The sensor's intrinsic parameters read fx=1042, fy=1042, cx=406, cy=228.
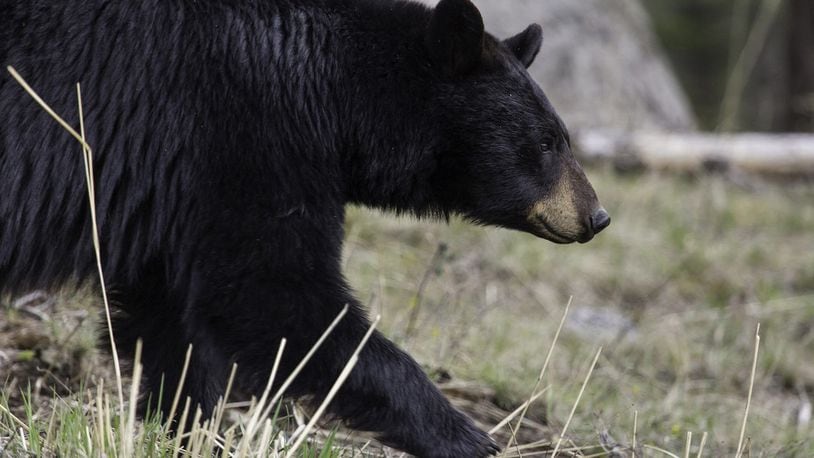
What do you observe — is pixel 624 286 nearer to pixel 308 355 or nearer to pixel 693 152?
pixel 693 152

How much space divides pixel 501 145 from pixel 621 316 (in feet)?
10.0

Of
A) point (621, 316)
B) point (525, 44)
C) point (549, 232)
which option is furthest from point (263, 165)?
point (621, 316)

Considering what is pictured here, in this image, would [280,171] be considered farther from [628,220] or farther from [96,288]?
[628,220]

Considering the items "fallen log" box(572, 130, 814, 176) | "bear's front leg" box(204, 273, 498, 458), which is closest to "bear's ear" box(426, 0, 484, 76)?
"bear's front leg" box(204, 273, 498, 458)

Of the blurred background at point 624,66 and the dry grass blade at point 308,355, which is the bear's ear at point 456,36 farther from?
the blurred background at point 624,66

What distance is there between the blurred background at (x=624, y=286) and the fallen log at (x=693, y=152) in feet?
0.06

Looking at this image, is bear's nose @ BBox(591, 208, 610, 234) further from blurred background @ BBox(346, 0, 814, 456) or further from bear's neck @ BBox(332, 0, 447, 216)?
blurred background @ BBox(346, 0, 814, 456)

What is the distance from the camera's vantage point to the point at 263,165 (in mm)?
2590

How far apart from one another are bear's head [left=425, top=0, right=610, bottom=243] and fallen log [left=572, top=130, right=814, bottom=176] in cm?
492

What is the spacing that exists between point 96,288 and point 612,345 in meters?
2.92

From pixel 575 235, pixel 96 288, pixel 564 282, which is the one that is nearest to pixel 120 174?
pixel 96 288

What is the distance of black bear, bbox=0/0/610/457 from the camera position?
2529 mm

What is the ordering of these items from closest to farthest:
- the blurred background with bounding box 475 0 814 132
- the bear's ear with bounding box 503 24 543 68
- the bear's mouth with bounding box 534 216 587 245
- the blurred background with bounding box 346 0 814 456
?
the bear's mouth with bounding box 534 216 587 245, the bear's ear with bounding box 503 24 543 68, the blurred background with bounding box 346 0 814 456, the blurred background with bounding box 475 0 814 132

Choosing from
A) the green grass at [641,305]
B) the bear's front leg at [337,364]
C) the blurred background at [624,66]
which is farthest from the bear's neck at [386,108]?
the blurred background at [624,66]
